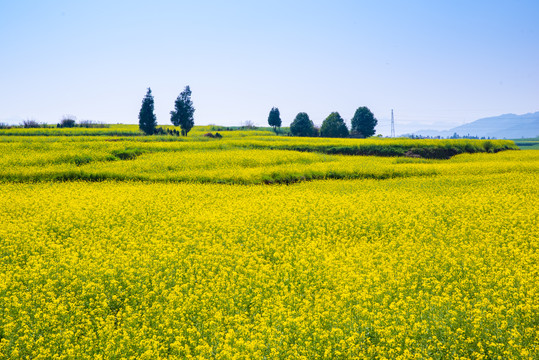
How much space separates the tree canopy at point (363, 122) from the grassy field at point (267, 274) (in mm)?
67979

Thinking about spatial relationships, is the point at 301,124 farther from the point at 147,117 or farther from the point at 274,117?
the point at 147,117

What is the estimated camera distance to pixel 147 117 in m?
60.5

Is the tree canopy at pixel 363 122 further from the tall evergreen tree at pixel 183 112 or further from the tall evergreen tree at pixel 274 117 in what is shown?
the tall evergreen tree at pixel 183 112

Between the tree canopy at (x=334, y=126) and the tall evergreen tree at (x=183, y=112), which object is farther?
the tree canopy at (x=334, y=126)

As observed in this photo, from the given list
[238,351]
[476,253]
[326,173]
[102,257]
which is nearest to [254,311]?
[238,351]

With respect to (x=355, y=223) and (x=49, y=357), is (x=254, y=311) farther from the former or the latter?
(x=355, y=223)

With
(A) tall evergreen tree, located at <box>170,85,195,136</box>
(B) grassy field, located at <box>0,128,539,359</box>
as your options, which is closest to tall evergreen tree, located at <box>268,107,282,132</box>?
(A) tall evergreen tree, located at <box>170,85,195,136</box>

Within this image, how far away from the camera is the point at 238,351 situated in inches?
236

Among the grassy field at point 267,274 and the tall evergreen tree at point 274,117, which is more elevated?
the tall evergreen tree at point 274,117

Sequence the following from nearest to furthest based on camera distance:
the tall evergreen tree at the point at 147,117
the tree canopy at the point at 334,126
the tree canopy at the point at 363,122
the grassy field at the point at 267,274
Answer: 1. the grassy field at the point at 267,274
2. the tall evergreen tree at the point at 147,117
3. the tree canopy at the point at 334,126
4. the tree canopy at the point at 363,122

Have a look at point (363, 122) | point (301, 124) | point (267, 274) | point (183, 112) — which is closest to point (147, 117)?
point (183, 112)

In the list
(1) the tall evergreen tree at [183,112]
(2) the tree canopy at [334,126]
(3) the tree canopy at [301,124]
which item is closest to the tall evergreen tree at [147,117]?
(1) the tall evergreen tree at [183,112]

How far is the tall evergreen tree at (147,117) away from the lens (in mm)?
60500

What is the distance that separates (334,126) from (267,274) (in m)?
71.2
